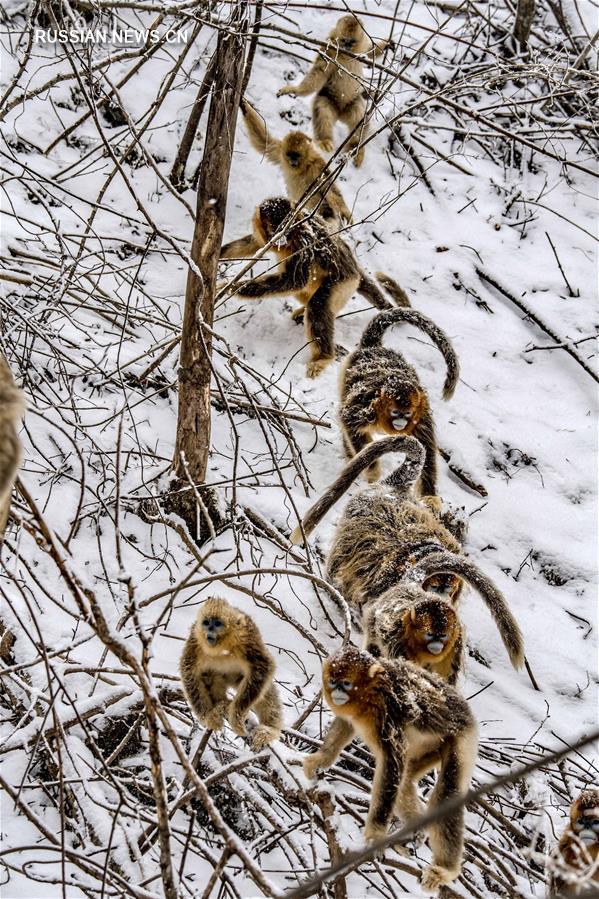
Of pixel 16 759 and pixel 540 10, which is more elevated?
pixel 540 10

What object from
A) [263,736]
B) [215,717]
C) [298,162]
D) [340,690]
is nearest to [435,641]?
[340,690]

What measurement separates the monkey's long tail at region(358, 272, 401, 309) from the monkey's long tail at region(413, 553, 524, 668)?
2.70 m

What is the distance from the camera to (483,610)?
16.7ft

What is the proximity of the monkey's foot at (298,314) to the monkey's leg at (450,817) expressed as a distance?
12.5 ft

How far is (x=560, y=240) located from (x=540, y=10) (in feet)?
11.0

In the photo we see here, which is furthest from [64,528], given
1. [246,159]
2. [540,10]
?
[540,10]

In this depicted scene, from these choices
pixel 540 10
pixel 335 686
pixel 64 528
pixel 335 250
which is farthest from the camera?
pixel 540 10

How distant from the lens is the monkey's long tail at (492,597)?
396cm

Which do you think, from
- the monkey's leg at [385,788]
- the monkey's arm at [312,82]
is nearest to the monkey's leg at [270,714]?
the monkey's leg at [385,788]

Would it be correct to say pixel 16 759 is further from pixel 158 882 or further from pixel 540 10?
pixel 540 10

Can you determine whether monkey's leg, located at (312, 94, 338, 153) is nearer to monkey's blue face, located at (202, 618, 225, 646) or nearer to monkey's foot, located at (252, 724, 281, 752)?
monkey's blue face, located at (202, 618, 225, 646)

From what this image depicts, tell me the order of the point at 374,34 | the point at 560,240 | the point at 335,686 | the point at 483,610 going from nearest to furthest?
1. the point at 335,686
2. the point at 483,610
3. the point at 560,240
4. the point at 374,34

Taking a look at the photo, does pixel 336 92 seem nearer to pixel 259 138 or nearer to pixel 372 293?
pixel 259 138

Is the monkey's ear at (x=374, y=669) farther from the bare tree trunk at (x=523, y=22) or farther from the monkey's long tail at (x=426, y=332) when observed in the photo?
the bare tree trunk at (x=523, y=22)
